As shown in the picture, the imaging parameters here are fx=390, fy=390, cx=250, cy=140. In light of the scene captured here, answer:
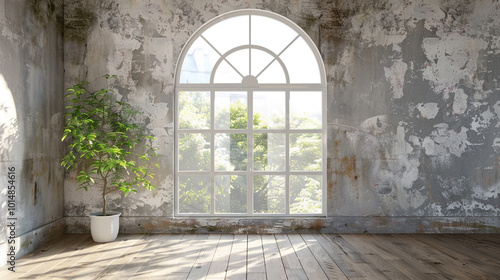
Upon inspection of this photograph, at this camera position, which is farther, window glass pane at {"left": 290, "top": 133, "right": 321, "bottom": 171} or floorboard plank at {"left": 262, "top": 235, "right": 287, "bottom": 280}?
window glass pane at {"left": 290, "top": 133, "right": 321, "bottom": 171}

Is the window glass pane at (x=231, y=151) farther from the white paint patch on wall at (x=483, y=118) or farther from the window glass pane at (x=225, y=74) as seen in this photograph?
the white paint patch on wall at (x=483, y=118)

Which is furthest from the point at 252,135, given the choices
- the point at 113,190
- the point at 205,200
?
the point at 113,190

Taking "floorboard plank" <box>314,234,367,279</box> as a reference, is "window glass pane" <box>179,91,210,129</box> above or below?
above

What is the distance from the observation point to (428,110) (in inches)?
189

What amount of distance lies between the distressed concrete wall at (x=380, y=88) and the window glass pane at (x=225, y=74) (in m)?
0.54

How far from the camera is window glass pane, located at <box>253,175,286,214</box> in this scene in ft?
16.0

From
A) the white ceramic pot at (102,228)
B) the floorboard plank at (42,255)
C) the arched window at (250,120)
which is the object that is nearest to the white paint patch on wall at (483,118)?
the arched window at (250,120)

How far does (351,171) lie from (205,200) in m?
1.84

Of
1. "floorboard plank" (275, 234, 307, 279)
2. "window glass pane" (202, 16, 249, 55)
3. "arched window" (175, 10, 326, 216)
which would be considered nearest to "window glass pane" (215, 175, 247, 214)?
"arched window" (175, 10, 326, 216)

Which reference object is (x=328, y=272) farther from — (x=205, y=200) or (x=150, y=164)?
(x=150, y=164)

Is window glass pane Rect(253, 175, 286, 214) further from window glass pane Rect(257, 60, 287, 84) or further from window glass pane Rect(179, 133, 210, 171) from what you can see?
window glass pane Rect(257, 60, 287, 84)

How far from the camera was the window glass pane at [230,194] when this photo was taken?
4879 mm

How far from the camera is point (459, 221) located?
4754 millimetres

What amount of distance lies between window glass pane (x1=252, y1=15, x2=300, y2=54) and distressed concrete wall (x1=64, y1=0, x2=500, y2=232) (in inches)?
6.2
